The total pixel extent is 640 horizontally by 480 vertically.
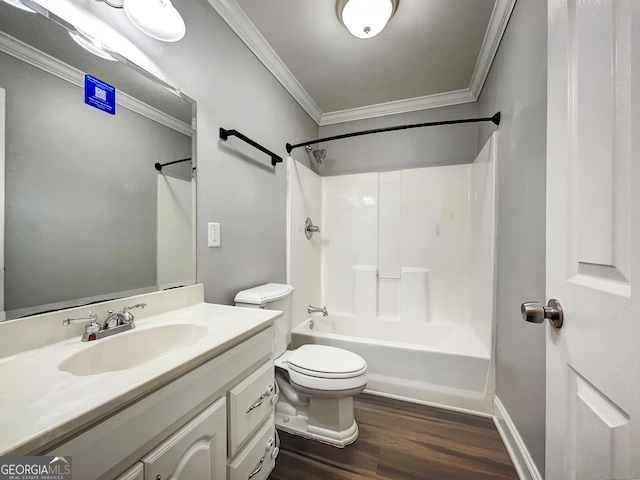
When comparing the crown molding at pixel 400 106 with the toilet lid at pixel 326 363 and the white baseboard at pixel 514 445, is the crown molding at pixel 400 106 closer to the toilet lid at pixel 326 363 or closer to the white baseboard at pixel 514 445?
the toilet lid at pixel 326 363

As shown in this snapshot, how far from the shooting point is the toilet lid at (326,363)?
4.52 ft

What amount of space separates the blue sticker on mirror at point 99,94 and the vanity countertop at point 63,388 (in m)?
0.83

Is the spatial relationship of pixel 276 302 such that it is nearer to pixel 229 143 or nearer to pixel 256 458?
pixel 256 458

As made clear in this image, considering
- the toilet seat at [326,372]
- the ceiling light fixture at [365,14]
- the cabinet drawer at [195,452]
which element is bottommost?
the toilet seat at [326,372]

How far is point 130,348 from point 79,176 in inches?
24.7

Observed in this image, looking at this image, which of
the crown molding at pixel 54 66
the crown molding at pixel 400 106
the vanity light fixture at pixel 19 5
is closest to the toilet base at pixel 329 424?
the crown molding at pixel 54 66

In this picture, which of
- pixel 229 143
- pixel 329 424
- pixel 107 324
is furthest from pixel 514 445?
pixel 229 143

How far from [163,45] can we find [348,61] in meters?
1.29

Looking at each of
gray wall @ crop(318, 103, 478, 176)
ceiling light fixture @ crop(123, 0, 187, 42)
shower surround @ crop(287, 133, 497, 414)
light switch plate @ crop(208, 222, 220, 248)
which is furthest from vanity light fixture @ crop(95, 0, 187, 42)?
gray wall @ crop(318, 103, 478, 176)

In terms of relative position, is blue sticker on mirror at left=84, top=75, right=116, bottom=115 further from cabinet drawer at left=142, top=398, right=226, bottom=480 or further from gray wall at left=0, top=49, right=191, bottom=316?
cabinet drawer at left=142, top=398, right=226, bottom=480

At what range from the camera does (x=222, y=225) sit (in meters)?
1.43

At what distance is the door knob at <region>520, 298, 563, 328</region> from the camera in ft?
1.93

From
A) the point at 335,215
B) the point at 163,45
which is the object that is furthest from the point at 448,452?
the point at 163,45

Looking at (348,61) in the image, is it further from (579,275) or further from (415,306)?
(415,306)
